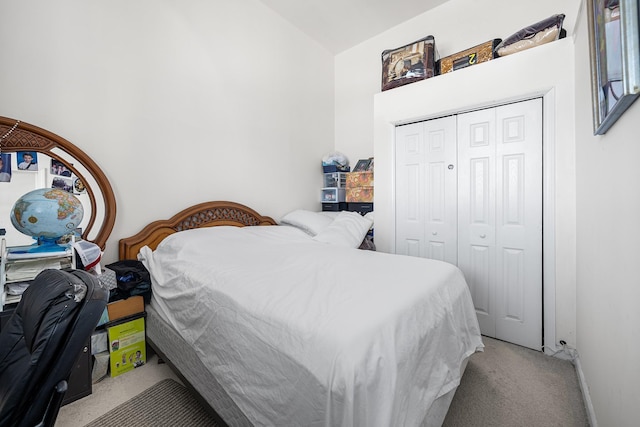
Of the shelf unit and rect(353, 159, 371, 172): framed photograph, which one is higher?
rect(353, 159, 371, 172): framed photograph

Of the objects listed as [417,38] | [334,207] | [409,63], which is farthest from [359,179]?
[417,38]

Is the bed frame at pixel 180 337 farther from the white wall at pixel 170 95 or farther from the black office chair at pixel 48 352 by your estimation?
the black office chair at pixel 48 352

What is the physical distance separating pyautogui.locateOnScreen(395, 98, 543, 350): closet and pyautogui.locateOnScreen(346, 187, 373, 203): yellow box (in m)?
0.56

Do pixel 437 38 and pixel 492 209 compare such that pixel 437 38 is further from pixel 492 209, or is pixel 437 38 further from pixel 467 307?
pixel 467 307

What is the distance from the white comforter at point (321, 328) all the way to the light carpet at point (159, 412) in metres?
0.42

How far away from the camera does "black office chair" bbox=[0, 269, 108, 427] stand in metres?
0.65

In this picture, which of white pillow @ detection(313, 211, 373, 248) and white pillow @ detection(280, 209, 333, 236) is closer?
white pillow @ detection(313, 211, 373, 248)

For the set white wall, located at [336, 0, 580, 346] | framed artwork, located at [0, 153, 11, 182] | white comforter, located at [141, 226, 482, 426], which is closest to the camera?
white comforter, located at [141, 226, 482, 426]

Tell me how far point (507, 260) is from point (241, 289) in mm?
2133

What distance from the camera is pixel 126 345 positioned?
1841mm

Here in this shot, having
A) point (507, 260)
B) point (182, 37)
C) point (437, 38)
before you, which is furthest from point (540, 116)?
point (182, 37)

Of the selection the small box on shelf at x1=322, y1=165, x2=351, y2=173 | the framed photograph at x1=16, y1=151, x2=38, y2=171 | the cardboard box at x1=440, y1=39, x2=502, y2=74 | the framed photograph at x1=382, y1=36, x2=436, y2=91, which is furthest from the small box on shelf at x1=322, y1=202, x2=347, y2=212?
the framed photograph at x1=16, y1=151, x2=38, y2=171

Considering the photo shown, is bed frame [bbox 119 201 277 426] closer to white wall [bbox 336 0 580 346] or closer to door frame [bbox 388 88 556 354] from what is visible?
white wall [bbox 336 0 580 346]

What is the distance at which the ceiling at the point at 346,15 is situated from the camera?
9.70ft
